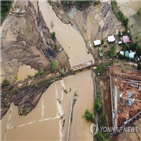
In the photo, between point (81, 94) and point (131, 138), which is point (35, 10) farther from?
point (131, 138)

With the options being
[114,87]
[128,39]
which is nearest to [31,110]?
[114,87]

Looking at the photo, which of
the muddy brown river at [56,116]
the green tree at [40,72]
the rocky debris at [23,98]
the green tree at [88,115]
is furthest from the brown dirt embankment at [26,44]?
the green tree at [88,115]

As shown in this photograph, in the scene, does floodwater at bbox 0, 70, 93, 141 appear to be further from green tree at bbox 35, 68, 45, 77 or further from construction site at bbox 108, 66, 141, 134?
construction site at bbox 108, 66, 141, 134

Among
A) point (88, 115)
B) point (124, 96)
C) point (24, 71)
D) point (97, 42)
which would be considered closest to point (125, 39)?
point (97, 42)

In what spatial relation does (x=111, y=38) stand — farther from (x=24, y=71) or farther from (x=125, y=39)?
(x=24, y=71)

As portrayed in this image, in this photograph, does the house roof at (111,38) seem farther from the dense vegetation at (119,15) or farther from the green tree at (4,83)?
the green tree at (4,83)
